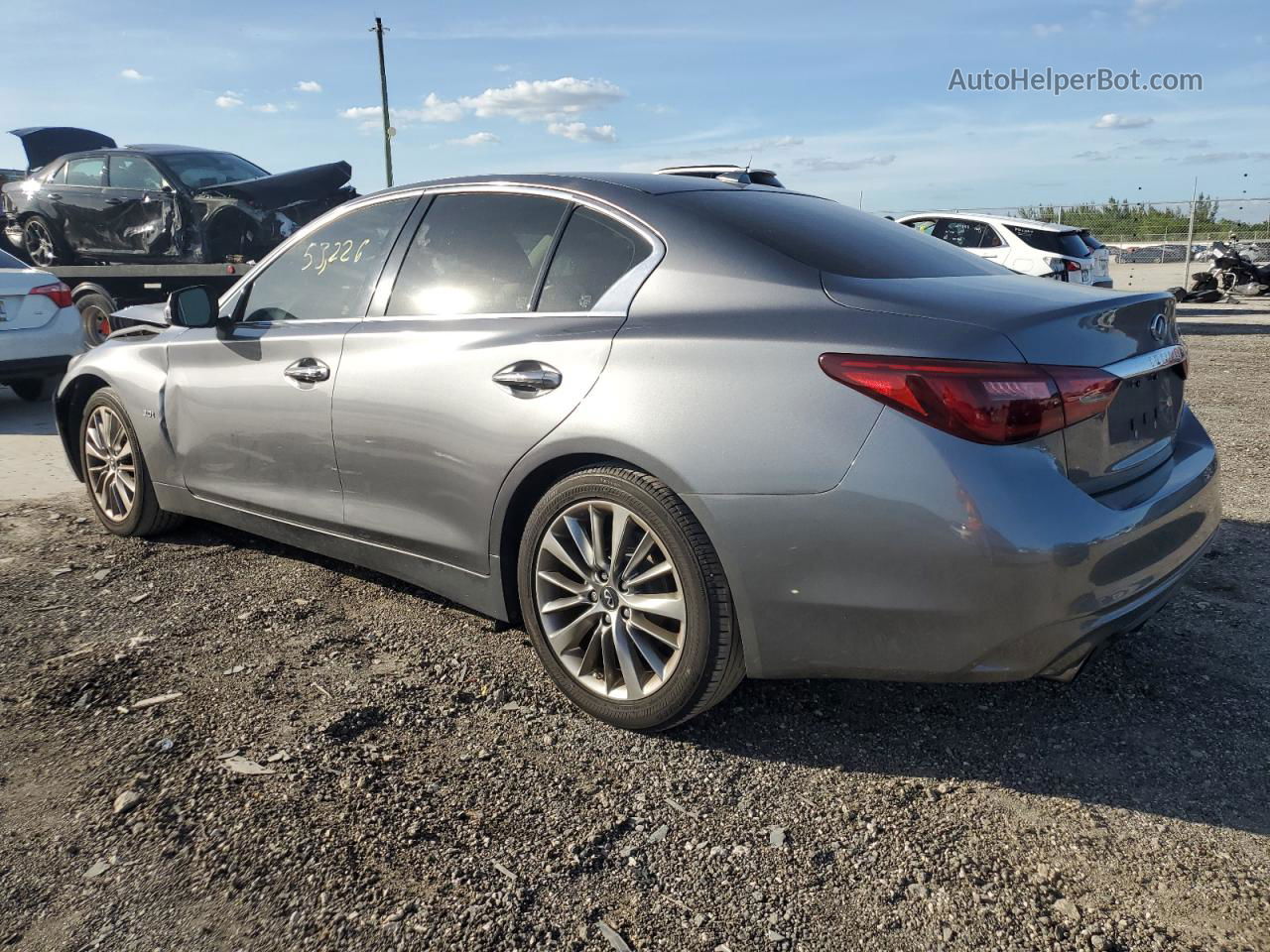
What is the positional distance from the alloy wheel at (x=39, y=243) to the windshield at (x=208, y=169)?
228cm

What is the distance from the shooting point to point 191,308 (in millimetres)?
4172

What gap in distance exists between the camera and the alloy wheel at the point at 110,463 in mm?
4781

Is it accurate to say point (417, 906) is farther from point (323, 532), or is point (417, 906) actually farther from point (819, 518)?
point (323, 532)

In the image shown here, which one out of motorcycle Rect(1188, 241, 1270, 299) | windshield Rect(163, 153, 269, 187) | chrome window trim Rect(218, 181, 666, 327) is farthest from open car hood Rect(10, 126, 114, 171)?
motorcycle Rect(1188, 241, 1270, 299)

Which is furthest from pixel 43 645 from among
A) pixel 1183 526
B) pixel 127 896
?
pixel 1183 526

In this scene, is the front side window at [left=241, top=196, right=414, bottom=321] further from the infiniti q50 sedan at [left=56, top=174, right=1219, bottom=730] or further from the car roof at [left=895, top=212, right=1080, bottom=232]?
the car roof at [left=895, top=212, right=1080, bottom=232]

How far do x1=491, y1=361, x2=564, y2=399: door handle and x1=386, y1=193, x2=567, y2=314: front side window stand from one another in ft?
0.84

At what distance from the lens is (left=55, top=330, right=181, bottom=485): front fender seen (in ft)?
14.8

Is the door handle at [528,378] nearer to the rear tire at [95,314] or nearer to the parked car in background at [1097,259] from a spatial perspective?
the rear tire at [95,314]

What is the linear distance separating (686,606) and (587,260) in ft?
3.78

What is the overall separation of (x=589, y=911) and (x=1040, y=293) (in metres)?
2.00

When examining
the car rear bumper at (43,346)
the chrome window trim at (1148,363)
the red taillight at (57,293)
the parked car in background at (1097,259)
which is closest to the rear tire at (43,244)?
the red taillight at (57,293)

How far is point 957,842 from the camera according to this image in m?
2.45

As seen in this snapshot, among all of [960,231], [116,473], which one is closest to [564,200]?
[116,473]
